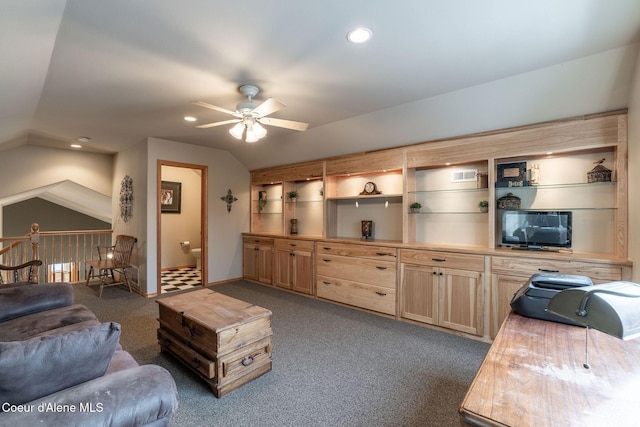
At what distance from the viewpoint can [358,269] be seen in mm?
3980

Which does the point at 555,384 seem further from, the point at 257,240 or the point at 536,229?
the point at 257,240

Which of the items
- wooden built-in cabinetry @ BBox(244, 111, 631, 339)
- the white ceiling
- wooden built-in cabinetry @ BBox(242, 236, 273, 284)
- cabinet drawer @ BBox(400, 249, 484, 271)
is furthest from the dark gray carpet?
the white ceiling

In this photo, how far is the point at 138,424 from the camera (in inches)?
45.0

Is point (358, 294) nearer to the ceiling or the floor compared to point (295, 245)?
nearer to the floor

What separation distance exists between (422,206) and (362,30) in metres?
2.52

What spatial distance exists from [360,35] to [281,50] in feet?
2.00

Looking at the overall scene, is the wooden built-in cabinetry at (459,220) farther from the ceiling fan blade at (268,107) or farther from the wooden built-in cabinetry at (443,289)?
the ceiling fan blade at (268,107)

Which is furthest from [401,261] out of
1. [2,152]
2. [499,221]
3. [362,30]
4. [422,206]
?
[2,152]

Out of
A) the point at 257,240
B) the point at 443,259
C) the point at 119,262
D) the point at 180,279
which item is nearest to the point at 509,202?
the point at 443,259

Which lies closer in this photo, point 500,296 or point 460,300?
point 500,296

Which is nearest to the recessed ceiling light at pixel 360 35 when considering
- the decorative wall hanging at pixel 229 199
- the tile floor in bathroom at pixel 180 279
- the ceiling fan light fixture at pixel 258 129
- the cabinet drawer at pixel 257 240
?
the ceiling fan light fixture at pixel 258 129

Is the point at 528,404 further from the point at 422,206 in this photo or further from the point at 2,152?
the point at 2,152

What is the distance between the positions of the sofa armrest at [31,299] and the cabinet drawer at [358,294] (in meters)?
2.95

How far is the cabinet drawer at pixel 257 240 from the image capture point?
529 cm
